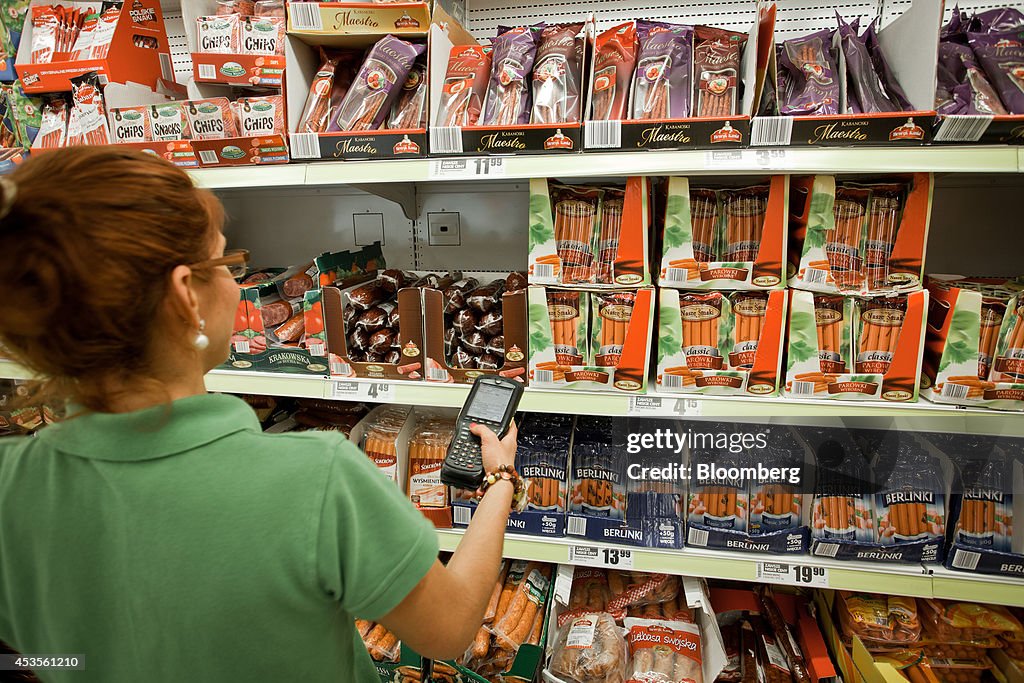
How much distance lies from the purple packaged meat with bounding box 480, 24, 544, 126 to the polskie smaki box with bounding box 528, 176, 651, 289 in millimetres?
176

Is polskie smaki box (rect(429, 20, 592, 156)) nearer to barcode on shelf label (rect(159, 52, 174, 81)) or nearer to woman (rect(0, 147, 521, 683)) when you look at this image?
woman (rect(0, 147, 521, 683))

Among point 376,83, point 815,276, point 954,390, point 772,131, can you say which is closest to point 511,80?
A: point 376,83

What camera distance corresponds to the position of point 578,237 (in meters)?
1.26

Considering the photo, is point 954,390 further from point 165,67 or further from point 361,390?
point 165,67

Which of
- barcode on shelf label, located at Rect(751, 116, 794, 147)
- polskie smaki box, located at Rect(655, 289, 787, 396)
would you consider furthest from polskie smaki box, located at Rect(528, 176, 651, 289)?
barcode on shelf label, located at Rect(751, 116, 794, 147)

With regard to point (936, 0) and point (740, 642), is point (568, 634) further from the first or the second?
point (936, 0)

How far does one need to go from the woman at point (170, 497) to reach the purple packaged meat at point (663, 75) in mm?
903

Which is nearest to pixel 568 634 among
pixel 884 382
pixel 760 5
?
pixel 884 382

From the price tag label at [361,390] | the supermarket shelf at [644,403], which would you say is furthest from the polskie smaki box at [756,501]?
the price tag label at [361,390]

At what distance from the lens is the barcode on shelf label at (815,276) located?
45.9 inches

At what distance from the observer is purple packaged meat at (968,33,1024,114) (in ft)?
3.43

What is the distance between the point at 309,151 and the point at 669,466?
3.79 feet

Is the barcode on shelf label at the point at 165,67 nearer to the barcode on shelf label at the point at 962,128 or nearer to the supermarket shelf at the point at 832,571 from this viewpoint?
the supermarket shelf at the point at 832,571

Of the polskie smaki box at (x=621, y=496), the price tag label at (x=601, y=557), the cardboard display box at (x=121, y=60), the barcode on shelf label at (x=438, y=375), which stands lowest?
the price tag label at (x=601, y=557)
